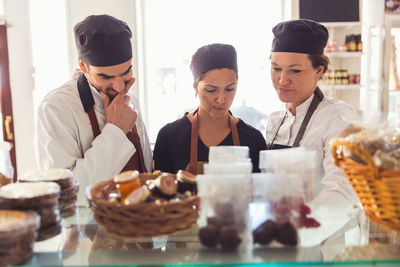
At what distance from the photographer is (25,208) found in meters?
1.05

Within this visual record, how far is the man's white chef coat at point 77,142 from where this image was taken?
1620 mm

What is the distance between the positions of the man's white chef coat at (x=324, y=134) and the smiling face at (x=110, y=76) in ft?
2.51

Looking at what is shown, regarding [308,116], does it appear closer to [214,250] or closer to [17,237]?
[214,250]

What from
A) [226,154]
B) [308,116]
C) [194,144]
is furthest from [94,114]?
[308,116]

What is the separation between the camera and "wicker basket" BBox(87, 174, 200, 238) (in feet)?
3.38

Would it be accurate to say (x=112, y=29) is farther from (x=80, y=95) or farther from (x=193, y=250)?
(x=193, y=250)

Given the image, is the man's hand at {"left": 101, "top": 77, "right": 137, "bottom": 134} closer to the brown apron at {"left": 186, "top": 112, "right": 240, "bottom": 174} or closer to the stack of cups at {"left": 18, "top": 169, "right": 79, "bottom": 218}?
the brown apron at {"left": 186, "top": 112, "right": 240, "bottom": 174}

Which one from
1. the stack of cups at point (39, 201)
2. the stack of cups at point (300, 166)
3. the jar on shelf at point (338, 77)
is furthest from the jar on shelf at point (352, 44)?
the stack of cups at point (39, 201)

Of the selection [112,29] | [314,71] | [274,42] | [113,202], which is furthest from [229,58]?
[113,202]

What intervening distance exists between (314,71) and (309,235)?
3.07 ft

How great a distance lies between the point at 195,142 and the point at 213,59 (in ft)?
1.25

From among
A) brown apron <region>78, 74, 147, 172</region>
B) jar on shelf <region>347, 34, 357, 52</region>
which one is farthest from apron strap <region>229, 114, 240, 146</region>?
jar on shelf <region>347, 34, 357, 52</region>

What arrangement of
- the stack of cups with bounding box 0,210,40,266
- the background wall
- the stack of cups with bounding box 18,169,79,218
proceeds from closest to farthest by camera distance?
the stack of cups with bounding box 0,210,40,266, the stack of cups with bounding box 18,169,79,218, the background wall

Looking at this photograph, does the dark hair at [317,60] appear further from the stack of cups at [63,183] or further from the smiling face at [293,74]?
the stack of cups at [63,183]
